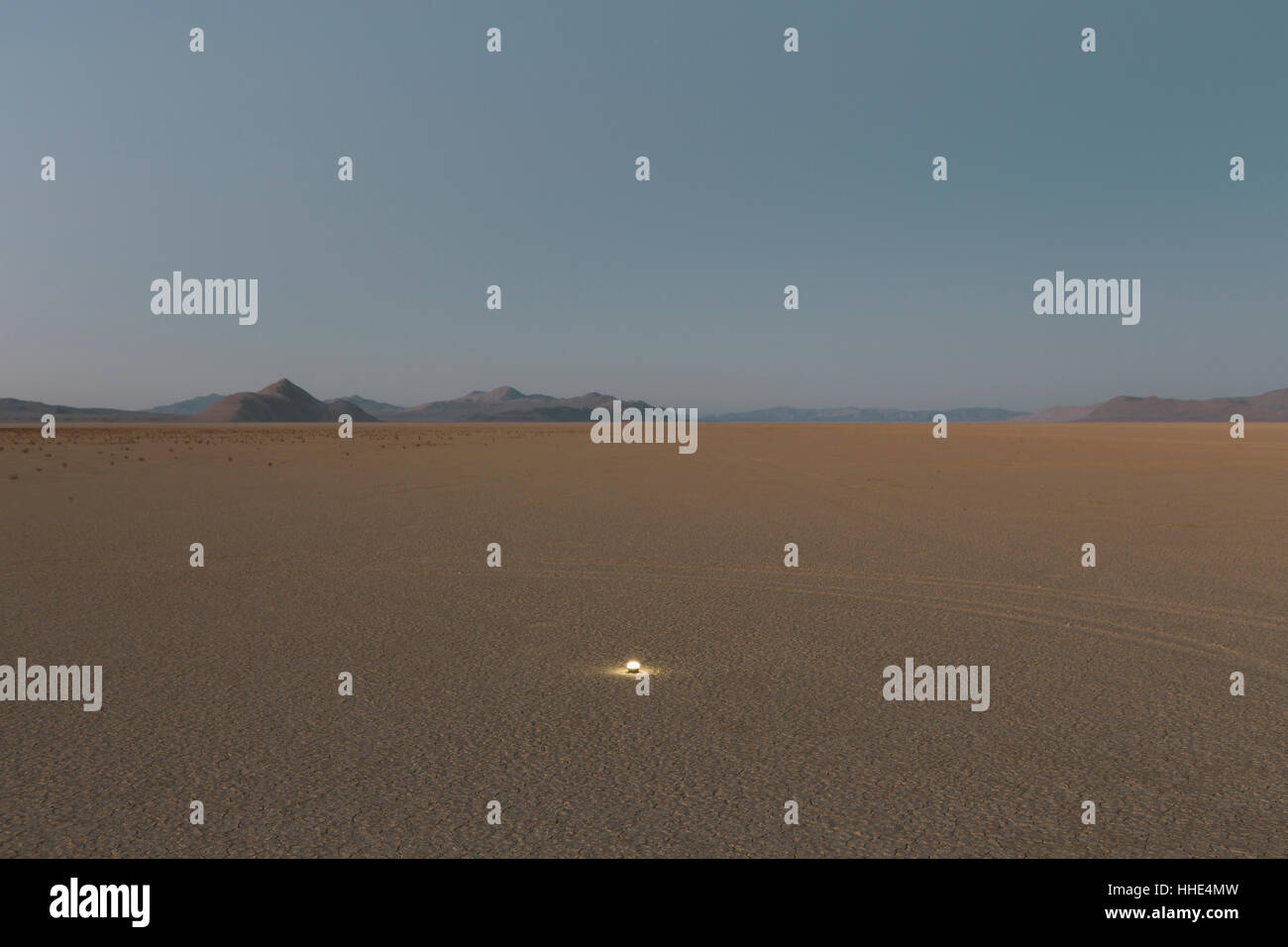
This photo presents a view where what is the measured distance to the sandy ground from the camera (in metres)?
3.98

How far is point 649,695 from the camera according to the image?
5875 mm

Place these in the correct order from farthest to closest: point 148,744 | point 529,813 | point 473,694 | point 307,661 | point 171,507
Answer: point 171,507, point 307,661, point 473,694, point 148,744, point 529,813

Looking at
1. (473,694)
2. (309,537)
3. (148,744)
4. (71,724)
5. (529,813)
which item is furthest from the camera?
(309,537)

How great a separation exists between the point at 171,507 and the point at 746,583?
13505 mm

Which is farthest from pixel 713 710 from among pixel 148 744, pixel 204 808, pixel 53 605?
pixel 53 605

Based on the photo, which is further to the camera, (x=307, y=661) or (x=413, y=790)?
(x=307, y=661)

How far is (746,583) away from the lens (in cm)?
1001

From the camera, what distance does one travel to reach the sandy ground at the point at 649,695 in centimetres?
398

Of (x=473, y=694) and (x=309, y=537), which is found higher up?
(x=309, y=537)

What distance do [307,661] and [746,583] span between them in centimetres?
499
